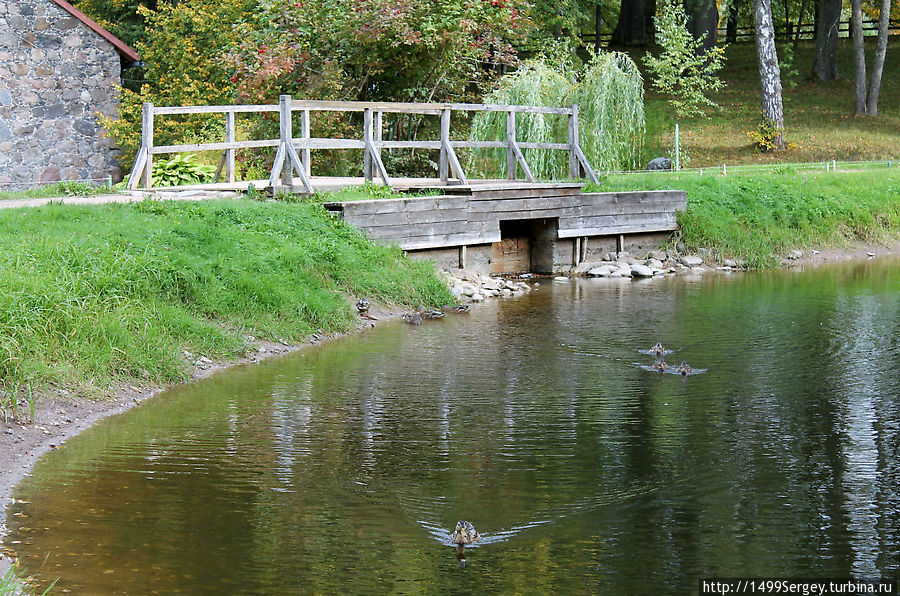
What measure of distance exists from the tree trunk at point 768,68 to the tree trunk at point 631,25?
44.6ft

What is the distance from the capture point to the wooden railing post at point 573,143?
818 inches

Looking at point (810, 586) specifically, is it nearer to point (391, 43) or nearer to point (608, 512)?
point (608, 512)

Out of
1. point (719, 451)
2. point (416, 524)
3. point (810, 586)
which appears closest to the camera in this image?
point (810, 586)

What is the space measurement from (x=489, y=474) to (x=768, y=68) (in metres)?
29.3

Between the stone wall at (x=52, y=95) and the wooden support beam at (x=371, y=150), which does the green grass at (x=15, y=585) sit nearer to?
the wooden support beam at (x=371, y=150)

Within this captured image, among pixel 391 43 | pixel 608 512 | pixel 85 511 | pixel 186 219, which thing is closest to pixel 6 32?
pixel 391 43

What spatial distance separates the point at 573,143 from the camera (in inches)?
825

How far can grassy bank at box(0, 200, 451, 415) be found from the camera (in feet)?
33.7

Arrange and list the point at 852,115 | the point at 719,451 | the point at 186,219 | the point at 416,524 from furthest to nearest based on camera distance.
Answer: the point at 852,115
the point at 186,219
the point at 719,451
the point at 416,524

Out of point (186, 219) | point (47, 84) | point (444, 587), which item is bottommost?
point (444, 587)

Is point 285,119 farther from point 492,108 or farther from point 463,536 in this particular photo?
point 463,536

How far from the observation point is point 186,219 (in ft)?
47.6

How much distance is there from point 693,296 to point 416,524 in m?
10.8

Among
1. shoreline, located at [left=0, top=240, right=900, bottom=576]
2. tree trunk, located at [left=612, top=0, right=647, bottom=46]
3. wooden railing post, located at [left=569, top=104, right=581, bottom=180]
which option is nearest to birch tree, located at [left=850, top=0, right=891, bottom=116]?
tree trunk, located at [left=612, top=0, right=647, bottom=46]
